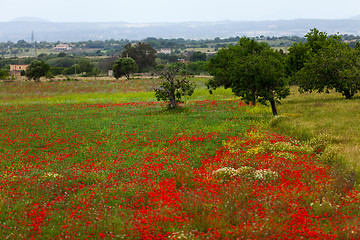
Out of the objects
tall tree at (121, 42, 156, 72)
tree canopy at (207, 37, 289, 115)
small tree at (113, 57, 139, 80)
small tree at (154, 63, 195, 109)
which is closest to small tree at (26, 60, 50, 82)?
small tree at (113, 57, 139, 80)

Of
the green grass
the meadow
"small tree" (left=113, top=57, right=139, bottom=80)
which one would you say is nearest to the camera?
the meadow

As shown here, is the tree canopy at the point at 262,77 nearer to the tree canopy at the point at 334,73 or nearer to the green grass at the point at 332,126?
the green grass at the point at 332,126

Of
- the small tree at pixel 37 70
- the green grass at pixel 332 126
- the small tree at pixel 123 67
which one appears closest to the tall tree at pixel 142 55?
the small tree at pixel 123 67

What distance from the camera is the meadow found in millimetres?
10809

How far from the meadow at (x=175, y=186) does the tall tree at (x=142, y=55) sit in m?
121

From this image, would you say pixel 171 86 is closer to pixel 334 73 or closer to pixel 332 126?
pixel 334 73

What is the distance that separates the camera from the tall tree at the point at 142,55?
14675 centimetres

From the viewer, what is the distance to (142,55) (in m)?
148

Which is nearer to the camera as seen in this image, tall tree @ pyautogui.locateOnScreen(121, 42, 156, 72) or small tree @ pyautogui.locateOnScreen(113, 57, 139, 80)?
small tree @ pyautogui.locateOnScreen(113, 57, 139, 80)

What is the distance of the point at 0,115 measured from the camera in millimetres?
42000

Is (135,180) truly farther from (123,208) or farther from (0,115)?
(0,115)

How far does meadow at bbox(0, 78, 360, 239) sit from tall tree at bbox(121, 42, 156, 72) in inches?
4774

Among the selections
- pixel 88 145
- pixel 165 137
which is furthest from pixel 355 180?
pixel 88 145

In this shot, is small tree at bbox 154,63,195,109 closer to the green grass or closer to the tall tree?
the green grass
